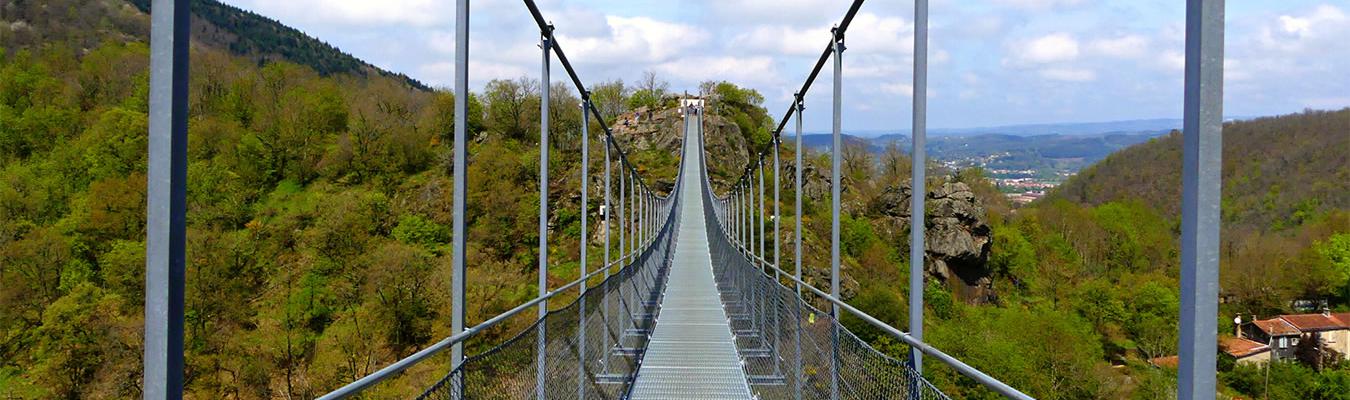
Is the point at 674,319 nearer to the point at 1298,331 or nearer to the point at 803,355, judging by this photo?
the point at 803,355

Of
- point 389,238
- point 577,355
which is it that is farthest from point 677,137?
point 577,355

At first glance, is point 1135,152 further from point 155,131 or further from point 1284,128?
point 155,131

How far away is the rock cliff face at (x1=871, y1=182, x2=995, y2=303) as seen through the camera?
46.1 meters

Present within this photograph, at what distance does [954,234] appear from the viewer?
151ft

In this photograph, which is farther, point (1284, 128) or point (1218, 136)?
point (1284, 128)

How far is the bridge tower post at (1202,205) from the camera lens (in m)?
1.30

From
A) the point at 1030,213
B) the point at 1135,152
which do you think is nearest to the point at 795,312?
the point at 1030,213

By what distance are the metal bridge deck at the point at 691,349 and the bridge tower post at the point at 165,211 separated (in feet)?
15.0

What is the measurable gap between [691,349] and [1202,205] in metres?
6.51

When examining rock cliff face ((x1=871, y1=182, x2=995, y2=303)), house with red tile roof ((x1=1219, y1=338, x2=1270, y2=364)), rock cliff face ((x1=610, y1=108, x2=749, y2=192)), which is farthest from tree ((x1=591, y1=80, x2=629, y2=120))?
house with red tile roof ((x1=1219, y1=338, x2=1270, y2=364))

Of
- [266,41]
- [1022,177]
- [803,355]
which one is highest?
[266,41]

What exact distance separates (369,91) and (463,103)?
46.2 m

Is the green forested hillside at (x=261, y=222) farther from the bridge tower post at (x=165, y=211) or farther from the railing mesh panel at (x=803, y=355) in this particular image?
the bridge tower post at (x=165, y=211)

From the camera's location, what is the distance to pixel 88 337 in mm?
22984
